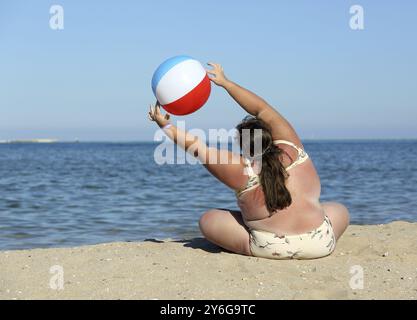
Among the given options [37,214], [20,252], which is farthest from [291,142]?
[37,214]

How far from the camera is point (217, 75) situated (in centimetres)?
483

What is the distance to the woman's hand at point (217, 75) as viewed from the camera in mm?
4809

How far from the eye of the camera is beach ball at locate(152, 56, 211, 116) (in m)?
4.74

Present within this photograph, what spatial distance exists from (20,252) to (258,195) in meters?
2.53

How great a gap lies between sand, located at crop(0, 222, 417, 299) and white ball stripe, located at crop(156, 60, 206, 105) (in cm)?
140

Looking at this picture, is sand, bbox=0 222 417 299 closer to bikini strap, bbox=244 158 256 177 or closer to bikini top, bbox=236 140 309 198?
bikini top, bbox=236 140 309 198

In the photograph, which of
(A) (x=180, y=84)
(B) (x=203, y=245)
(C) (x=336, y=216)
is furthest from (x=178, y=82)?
(C) (x=336, y=216)

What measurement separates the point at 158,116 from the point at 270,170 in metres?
0.97

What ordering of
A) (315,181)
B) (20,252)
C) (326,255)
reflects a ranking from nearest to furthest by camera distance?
(315,181) → (326,255) → (20,252)

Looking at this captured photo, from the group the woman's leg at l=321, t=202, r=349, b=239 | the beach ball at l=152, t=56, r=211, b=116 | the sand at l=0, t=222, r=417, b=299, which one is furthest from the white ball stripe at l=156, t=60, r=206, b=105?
the woman's leg at l=321, t=202, r=349, b=239

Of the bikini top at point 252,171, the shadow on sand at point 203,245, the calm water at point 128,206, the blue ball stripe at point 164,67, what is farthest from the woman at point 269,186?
the calm water at point 128,206

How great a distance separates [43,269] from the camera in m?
4.77
